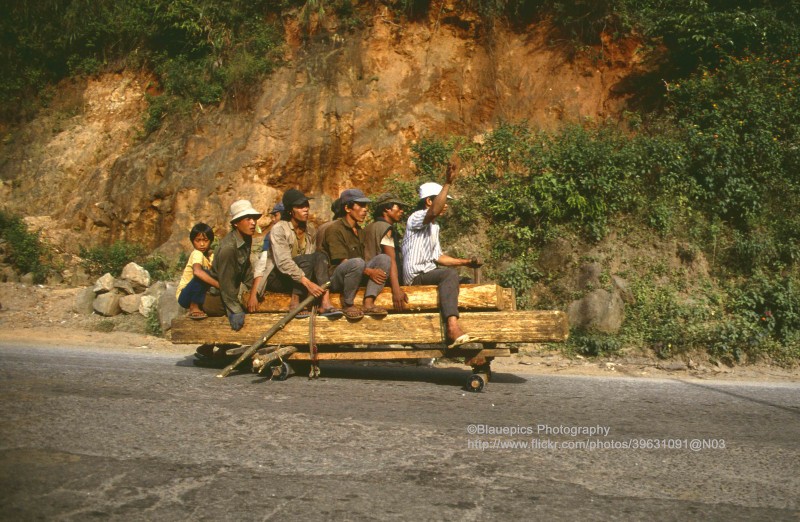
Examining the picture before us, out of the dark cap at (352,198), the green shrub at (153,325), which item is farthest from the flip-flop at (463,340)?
the green shrub at (153,325)

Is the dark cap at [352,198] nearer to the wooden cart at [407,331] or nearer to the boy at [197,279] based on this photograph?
the wooden cart at [407,331]

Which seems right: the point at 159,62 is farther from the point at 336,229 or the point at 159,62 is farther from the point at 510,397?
the point at 510,397

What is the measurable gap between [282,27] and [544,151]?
866cm

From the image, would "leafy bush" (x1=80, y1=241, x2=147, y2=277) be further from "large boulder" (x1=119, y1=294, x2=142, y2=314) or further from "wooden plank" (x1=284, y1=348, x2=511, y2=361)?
Result: "wooden plank" (x1=284, y1=348, x2=511, y2=361)

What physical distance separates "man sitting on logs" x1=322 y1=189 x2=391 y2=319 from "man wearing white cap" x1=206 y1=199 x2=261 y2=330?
93 centimetres

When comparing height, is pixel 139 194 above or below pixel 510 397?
above

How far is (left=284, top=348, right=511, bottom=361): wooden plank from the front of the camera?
6469 mm

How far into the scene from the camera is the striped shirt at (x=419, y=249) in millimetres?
6980

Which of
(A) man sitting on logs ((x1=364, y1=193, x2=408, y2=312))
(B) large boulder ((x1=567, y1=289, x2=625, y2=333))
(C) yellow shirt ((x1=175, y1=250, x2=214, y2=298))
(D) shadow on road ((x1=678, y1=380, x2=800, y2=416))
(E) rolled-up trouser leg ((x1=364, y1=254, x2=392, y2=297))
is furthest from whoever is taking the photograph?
(B) large boulder ((x1=567, y1=289, x2=625, y2=333))

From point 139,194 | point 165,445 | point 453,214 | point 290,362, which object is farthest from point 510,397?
point 139,194

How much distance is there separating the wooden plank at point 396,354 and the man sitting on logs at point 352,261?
1.35ft

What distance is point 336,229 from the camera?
7383 millimetres

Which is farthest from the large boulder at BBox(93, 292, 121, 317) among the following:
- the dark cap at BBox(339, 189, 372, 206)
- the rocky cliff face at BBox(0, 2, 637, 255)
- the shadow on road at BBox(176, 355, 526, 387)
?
the dark cap at BBox(339, 189, 372, 206)

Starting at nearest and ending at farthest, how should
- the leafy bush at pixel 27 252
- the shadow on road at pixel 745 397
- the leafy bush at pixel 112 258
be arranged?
the shadow on road at pixel 745 397 < the leafy bush at pixel 112 258 < the leafy bush at pixel 27 252
